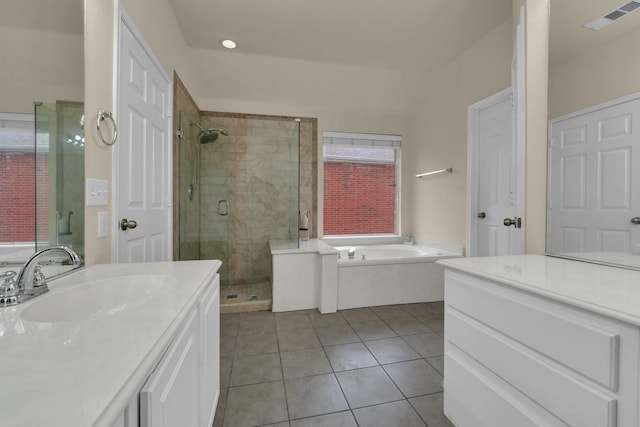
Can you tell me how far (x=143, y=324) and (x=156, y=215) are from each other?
1.71m

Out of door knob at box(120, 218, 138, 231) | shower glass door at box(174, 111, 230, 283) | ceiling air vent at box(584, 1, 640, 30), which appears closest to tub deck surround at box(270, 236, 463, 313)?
shower glass door at box(174, 111, 230, 283)

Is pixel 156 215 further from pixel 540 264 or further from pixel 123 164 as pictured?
pixel 540 264

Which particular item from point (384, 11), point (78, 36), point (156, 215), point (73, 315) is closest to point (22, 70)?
point (78, 36)

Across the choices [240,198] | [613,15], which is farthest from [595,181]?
[240,198]

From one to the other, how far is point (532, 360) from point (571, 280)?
329mm

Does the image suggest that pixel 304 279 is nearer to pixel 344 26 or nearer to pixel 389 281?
pixel 389 281

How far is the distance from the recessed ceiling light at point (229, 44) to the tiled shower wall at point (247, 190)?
771 millimetres

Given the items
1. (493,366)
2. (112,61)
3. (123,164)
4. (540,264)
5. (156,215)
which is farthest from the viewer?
(156,215)

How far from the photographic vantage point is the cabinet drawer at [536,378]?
756 millimetres

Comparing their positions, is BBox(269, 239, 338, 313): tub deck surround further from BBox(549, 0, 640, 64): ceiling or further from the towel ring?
BBox(549, 0, 640, 64): ceiling

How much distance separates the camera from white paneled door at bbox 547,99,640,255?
1.16 meters

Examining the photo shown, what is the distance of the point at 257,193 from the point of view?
3.45 metres

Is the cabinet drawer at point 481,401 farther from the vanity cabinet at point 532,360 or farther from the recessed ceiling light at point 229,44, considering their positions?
the recessed ceiling light at point 229,44

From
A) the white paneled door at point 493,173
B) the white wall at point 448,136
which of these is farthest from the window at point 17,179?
the white wall at point 448,136
